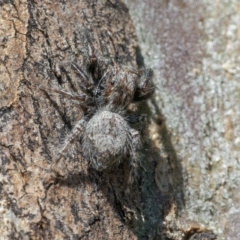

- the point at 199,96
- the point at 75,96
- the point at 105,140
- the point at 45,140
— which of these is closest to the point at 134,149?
the point at 105,140

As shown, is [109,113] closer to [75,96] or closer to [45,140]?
[75,96]

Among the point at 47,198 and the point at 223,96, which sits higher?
the point at 223,96

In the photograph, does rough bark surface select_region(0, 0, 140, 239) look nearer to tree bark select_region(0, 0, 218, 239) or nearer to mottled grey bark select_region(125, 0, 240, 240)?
tree bark select_region(0, 0, 218, 239)

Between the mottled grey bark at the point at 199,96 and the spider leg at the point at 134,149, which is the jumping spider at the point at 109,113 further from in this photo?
the mottled grey bark at the point at 199,96

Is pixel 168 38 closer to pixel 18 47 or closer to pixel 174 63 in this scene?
pixel 174 63

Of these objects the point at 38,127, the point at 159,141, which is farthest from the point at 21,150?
the point at 159,141
